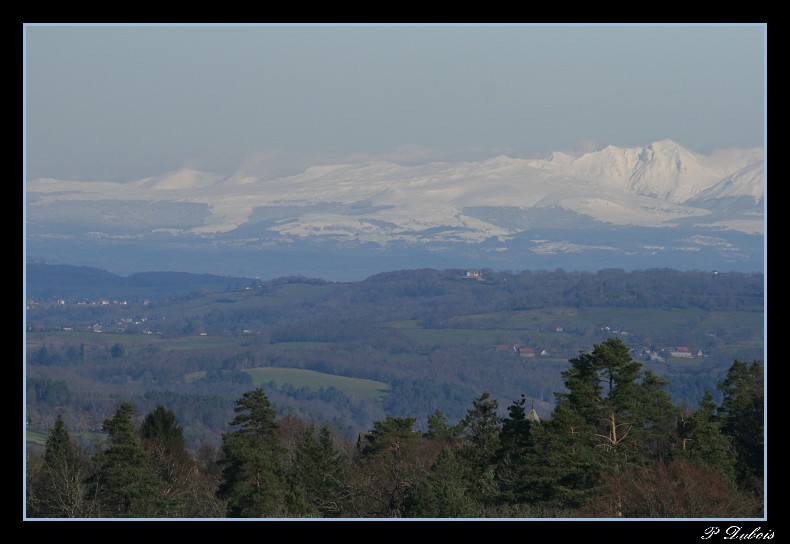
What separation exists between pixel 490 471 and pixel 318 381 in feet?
362

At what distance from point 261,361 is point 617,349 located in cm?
13908

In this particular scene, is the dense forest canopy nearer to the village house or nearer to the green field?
the village house

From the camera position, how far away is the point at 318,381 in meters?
143

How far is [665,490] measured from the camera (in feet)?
86.5

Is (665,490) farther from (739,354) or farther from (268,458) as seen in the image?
(739,354)

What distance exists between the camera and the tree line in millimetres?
27156

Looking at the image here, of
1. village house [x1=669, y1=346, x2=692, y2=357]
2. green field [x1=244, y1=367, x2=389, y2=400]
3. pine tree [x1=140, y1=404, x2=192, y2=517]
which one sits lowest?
green field [x1=244, y1=367, x2=389, y2=400]

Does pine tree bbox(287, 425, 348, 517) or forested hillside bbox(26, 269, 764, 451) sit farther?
forested hillside bbox(26, 269, 764, 451)

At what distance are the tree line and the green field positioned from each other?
103582 mm

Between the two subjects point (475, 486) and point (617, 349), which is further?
point (617, 349)

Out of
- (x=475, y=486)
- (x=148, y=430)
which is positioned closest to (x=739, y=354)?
(x=148, y=430)

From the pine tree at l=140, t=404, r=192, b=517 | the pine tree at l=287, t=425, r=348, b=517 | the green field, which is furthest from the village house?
the pine tree at l=287, t=425, r=348, b=517

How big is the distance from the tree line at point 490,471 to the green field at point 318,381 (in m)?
104
